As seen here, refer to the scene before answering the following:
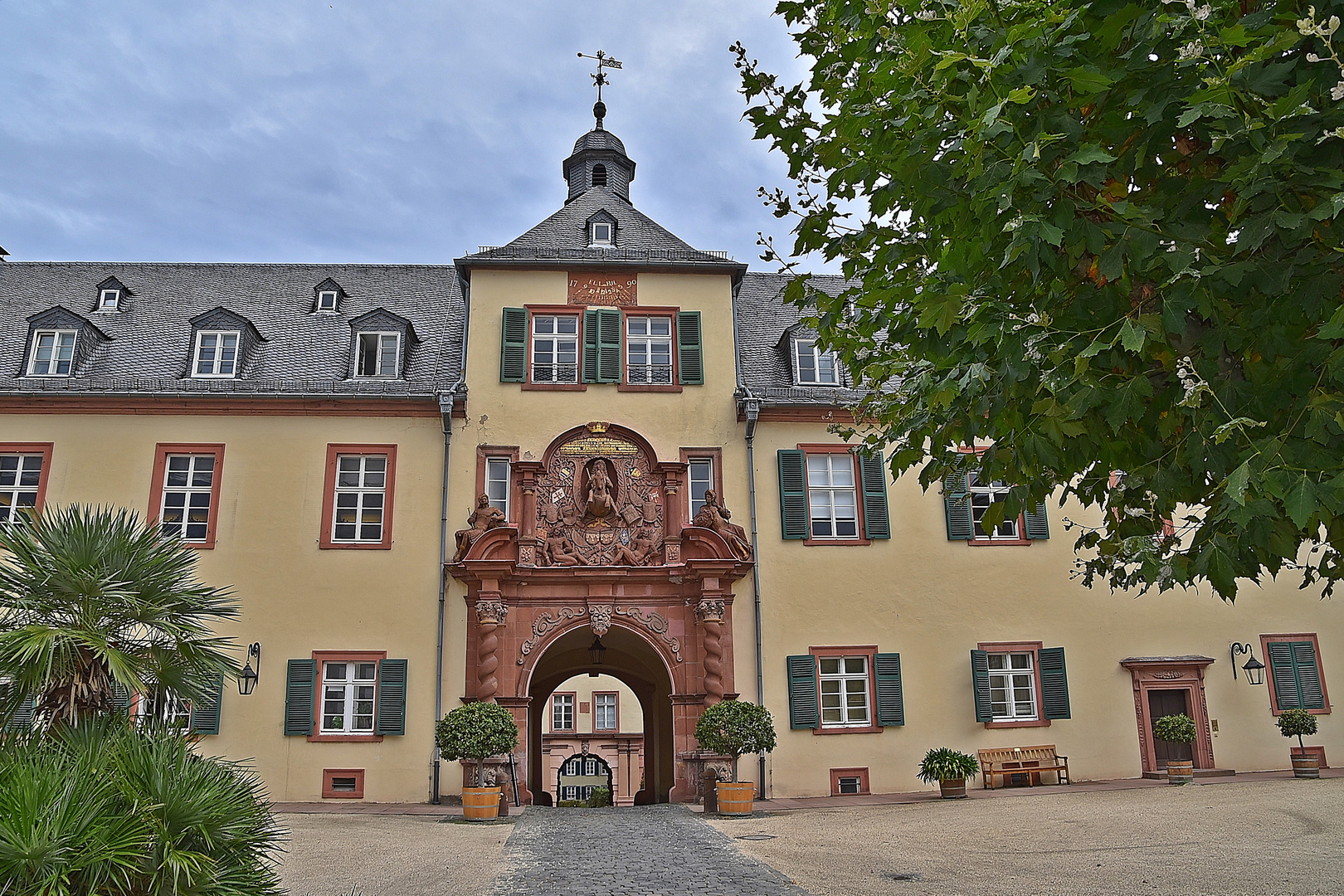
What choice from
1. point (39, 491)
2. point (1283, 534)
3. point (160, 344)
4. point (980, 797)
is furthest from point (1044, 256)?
point (160, 344)

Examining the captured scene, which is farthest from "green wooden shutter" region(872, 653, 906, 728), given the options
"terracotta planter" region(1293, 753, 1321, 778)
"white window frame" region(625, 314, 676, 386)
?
"terracotta planter" region(1293, 753, 1321, 778)

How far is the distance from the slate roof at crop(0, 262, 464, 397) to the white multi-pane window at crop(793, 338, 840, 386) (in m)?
6.19

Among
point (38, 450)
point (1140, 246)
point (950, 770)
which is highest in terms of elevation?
point (38, 450)

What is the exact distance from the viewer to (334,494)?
17625 mm

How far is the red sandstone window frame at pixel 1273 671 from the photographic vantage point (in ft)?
60.1

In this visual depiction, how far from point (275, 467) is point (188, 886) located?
13395mm

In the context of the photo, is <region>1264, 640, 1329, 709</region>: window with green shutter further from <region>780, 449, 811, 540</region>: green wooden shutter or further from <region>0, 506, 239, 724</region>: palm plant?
<region>0, 506, 239, 724</region>: palm plant

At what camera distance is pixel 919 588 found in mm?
18000

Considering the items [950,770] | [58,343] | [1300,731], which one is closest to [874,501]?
[950,770]

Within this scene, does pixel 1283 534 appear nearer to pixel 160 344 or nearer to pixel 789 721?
pixel 789 721

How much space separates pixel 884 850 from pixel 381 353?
41.1 ft

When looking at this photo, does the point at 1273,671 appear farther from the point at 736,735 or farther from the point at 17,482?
the point at 17,482

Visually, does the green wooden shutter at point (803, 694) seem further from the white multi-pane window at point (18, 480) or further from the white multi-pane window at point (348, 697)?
the white multi-pane window at point (18, 480)

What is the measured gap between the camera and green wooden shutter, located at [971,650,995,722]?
17.5 meters
